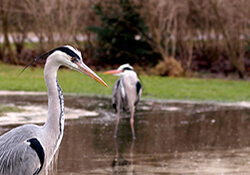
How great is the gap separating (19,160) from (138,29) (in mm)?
17670

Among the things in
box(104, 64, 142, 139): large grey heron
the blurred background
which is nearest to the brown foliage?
the blurred background

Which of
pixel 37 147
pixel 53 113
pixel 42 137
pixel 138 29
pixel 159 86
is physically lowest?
pixel 37 147

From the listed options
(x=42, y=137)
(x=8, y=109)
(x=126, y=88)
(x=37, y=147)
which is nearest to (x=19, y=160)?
(x=37, y=147)

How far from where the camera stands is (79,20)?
22.6 meters

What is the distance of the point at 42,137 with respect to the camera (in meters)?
4.59

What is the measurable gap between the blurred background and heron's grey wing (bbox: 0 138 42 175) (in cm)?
1568

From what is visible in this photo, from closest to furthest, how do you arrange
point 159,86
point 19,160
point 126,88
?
point 19,160, point 126,88, point 159,86

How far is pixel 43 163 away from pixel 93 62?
18.4 metres

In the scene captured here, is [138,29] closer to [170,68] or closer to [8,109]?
[170,68]

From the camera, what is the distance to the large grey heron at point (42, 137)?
4.45 meters

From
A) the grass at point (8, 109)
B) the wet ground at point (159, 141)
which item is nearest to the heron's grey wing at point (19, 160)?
the wet ground at point (159, 141)

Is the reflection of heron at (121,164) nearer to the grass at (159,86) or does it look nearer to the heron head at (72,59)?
the heron head at (72,59)

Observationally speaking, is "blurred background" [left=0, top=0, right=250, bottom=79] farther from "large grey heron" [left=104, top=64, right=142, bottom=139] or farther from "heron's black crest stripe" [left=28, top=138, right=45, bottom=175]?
"heron's black crest stripe" [left=28, top=138, right=45, bottom=175]

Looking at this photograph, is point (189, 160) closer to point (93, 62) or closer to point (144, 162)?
point (144, 162)
